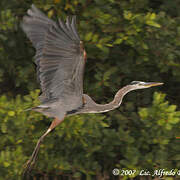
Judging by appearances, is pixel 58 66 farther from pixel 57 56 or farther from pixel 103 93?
pixel 103 93

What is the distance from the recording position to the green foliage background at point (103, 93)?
3467mm

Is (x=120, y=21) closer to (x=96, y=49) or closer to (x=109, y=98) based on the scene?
(x=96, y=49)

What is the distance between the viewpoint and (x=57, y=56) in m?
3.13

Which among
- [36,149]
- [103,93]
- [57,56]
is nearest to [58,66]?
[57,56]

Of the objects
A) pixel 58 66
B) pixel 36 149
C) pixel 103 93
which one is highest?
pixel 58 66

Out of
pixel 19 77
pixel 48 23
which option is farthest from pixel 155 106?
pixel 19 77

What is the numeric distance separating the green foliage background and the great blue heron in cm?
12

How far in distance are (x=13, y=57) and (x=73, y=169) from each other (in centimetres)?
128

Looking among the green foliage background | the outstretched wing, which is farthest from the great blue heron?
the green foliage background

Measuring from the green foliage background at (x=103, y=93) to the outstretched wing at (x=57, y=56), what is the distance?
0.22m

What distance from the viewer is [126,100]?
436 cm

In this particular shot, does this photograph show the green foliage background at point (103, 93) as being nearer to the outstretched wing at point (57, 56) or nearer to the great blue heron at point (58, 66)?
the great blue heron at point (58, 66)

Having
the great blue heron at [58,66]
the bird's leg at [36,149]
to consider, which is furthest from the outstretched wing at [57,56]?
the bird's leg at [36,149]

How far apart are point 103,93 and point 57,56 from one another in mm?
Answer: 1062
